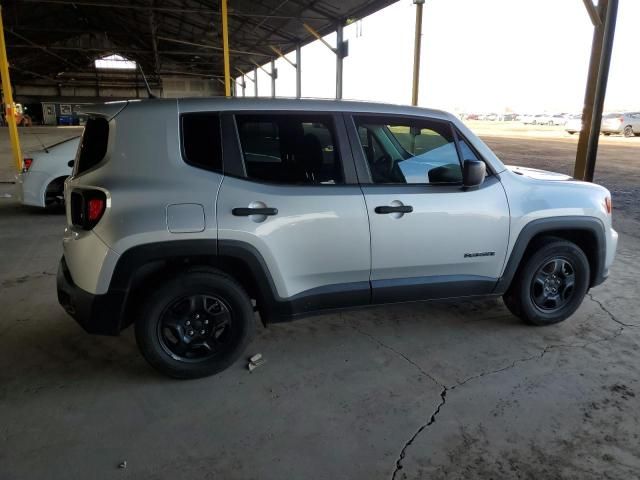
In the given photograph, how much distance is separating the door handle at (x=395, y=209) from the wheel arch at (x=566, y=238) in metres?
0.97

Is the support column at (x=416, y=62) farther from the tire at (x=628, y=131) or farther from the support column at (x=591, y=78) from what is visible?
the tire at (x=628, y=131)

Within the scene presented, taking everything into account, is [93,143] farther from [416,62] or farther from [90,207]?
[416,62]

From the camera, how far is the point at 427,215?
3348 mm

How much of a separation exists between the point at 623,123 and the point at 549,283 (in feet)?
92.4

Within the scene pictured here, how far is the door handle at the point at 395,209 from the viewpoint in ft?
10.6

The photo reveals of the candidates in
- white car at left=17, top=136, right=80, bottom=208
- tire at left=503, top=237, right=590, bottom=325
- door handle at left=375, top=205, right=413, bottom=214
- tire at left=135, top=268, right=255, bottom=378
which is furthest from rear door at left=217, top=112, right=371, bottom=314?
white car at left=17, top=136, right=80, bottom=208

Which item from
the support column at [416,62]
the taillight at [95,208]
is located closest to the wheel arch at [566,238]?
the taillight at [95,208]

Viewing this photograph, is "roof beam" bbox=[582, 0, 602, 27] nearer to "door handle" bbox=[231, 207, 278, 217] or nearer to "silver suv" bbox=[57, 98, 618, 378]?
"silver suv" bbox=[57, 98, 618, 378]

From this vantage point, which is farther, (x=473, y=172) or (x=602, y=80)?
(x=602, y=80)

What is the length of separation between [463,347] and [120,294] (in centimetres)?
242

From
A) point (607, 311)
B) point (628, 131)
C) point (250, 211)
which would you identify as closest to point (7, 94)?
point (250, 211)

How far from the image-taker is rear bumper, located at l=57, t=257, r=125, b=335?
2.85 metres

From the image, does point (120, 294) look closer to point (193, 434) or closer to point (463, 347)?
point (193, 434)

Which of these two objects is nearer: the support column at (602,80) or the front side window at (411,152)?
the front side window at (411,152)
